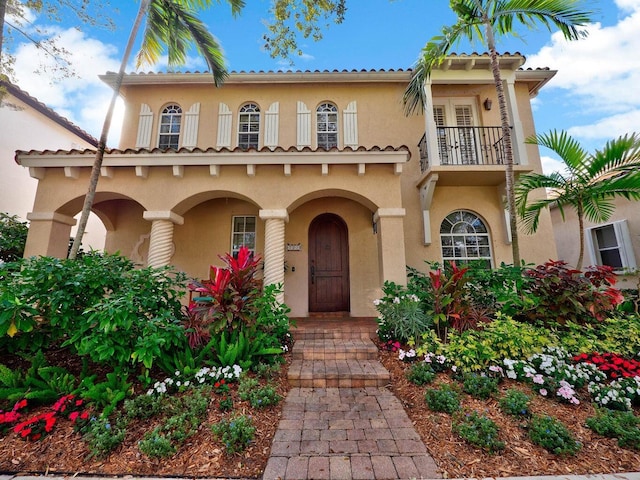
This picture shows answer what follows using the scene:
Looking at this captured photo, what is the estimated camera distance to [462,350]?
367cm

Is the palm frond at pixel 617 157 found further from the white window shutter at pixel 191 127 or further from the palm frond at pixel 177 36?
the white window shutter at pixel 191 127

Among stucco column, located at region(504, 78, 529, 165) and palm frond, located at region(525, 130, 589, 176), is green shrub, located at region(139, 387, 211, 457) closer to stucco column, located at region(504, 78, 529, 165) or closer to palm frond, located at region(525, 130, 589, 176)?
palm frond, located at region(525, 130, 589, 176)

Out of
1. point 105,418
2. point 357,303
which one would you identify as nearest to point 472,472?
point 105,418

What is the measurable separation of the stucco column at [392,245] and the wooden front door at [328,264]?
179 centimetres

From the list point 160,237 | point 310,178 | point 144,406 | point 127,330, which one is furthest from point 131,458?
point 310,178

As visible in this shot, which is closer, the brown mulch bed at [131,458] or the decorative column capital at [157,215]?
the brown mulch bed at [131,458]

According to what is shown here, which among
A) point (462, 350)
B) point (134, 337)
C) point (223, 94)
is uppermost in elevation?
point (223, 94)

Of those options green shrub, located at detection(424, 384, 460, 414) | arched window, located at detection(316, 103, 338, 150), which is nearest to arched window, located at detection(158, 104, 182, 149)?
arched window, located at detection(316, 103, 338, 150)

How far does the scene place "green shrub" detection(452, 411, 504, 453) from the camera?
2295 mm

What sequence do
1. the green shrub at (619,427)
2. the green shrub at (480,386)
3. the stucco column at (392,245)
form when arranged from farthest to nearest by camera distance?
1. the stucco column at (392,245)
2. the green shrub at (480,386)
3. the green shrub at (619,427)

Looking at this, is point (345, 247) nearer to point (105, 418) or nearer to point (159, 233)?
point (159, 233)

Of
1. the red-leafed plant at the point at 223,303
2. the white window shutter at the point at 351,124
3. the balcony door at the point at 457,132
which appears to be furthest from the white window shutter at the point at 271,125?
the red-leafed plant at the point at 223,303

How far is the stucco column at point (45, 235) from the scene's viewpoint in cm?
539

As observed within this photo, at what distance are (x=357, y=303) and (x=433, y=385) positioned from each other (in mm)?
3471
